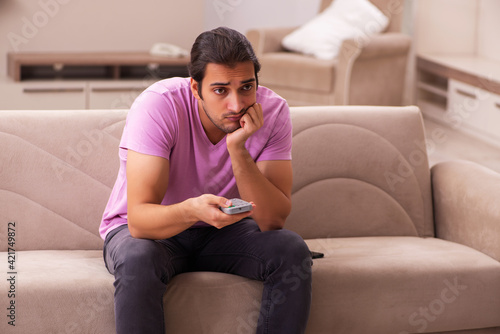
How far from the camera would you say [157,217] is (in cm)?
173

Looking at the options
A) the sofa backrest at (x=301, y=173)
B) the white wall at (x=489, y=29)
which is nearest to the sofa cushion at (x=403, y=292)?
the sofa backrest at (x=301, y=173)

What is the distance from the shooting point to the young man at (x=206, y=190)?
1.71 metres

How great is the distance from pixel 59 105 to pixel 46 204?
100 inches

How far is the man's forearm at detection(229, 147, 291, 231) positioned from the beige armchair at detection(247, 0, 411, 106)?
2814 mm

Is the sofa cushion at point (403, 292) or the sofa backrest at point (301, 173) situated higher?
the sofa backrest at point (301, 173)

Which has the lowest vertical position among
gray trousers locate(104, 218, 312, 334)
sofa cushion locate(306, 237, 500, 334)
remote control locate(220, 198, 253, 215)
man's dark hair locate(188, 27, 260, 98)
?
sofa cushion locate(306, 237, 500, 334)

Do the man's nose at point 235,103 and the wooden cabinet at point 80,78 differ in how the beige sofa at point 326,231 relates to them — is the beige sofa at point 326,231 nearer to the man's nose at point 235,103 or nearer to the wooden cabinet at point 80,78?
the man's nose at point 235,103

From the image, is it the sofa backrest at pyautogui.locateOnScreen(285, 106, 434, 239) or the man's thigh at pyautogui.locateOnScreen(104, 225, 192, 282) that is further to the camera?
the sofa backrest at pyautogui.locateOnScreen(285, 106, 434, 239)

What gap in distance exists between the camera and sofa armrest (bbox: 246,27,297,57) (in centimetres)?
503

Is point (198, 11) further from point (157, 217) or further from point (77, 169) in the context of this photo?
point (157, 217)

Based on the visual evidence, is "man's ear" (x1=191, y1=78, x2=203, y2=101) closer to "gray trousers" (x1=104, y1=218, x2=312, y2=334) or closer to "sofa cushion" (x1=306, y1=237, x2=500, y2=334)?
"gray trousers" (x1=104, y1=218, x2=312, y2=334)

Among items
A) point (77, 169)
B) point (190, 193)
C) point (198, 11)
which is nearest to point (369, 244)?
point (190, 193)

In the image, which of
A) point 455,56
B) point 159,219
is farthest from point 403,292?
point 455,56

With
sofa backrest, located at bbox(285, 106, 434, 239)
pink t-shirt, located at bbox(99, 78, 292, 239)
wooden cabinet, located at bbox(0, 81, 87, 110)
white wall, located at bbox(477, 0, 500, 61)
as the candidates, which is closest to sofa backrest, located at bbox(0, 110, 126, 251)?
pink t-shirt, located at bbox(99, 78, 292, 239)
